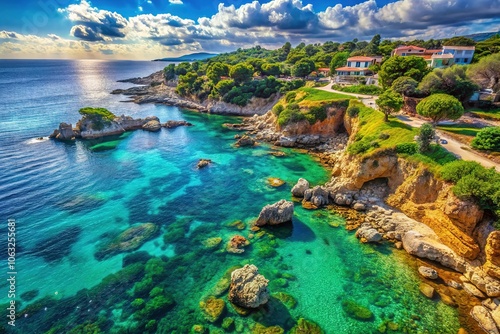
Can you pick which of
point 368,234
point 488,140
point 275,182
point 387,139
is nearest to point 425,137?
point 387,139

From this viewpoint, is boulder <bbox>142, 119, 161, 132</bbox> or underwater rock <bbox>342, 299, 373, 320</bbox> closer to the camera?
underwater rock <bbox>342, 299, 373, 320</bbox>

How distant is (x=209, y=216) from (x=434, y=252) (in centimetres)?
2510

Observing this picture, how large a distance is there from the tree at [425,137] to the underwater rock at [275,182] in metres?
19.5

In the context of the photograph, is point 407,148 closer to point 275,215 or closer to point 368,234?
point 368,234

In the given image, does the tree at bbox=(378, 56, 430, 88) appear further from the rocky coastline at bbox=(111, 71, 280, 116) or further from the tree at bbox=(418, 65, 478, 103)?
the rocky coastline at bbox=(111, 71, 280, 116)

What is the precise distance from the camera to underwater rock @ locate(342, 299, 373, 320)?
19922 millimetres

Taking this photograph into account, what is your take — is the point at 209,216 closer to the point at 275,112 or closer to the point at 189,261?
the point at 189,261

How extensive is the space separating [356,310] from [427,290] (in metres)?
6.79

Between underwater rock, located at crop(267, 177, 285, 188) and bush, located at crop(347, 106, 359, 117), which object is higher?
bush, located at crop(347, 106, 359, 117)

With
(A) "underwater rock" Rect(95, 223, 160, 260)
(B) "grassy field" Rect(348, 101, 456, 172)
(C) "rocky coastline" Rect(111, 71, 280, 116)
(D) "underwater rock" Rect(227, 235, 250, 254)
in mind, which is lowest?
(D) "underwater rock" Rect(227, 235, 250, 254)

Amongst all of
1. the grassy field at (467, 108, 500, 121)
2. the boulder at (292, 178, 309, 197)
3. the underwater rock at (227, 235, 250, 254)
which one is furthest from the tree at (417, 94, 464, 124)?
the underwater rock at (227, 235, 250, 254)

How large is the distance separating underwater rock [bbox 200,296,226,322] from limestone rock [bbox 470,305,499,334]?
64.3ft

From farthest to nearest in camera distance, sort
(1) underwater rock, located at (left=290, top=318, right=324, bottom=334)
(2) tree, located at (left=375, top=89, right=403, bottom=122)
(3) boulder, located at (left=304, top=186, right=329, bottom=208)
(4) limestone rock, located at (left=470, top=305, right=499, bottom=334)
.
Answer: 1. (2) tree, located at (left=375, top=89, right=403, bottom=122)
2. (3) boulder, located at (left=304, top=186, right=329, bottom=208)
3. (1) underwater rock, located at (left=290, top=318, right=324, bottom=334)
4. (4) limestone rock, located at (left=470, top=305, right=499, bottom=334)

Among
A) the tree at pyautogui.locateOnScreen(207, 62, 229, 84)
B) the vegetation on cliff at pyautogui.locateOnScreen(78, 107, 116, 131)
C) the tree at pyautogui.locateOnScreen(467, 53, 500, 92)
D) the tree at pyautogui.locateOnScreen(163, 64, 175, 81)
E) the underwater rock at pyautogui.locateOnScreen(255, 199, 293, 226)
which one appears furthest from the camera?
the tree at pyautogui.locateOnScreen(163, 64, 175, 81)
